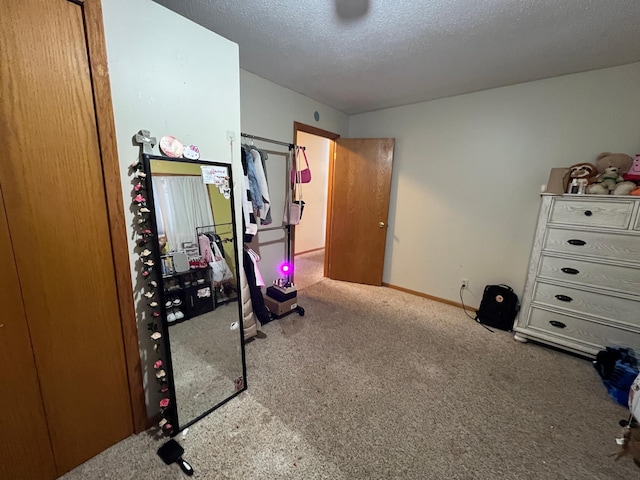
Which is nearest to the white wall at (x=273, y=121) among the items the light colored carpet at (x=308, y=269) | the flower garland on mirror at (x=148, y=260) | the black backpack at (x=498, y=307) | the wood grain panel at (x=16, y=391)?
the light colored carpet at (x=308, y=269)

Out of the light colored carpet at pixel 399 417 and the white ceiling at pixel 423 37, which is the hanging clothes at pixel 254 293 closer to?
the light colored carpet at pixel 399 417

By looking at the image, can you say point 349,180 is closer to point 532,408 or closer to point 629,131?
point 629,131

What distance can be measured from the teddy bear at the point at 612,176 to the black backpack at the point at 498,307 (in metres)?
1.14

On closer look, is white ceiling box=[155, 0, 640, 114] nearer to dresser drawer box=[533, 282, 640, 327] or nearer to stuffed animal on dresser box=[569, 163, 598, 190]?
stuffed animal on dresser box=[569, 163, 598, 190]

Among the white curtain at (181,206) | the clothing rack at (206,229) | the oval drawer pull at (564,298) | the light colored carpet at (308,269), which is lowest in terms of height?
the light colored carpet at (308,269)

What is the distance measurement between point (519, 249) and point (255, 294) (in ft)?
8.97

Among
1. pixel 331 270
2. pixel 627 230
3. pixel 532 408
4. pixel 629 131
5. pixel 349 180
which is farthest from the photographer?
pixel 331 270

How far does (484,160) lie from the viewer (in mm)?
2805

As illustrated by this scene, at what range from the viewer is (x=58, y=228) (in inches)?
42.4

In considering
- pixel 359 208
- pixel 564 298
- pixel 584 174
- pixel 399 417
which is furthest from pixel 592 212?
pixel 359 208

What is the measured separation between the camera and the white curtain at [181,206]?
52.4 inches

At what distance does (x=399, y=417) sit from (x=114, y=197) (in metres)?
1.97

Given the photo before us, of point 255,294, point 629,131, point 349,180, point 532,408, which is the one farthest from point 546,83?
point 255,294

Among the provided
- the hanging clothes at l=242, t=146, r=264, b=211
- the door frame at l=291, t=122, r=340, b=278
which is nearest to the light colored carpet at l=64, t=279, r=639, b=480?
the hanging clothes at l=242, t=146, r=264, b=211
